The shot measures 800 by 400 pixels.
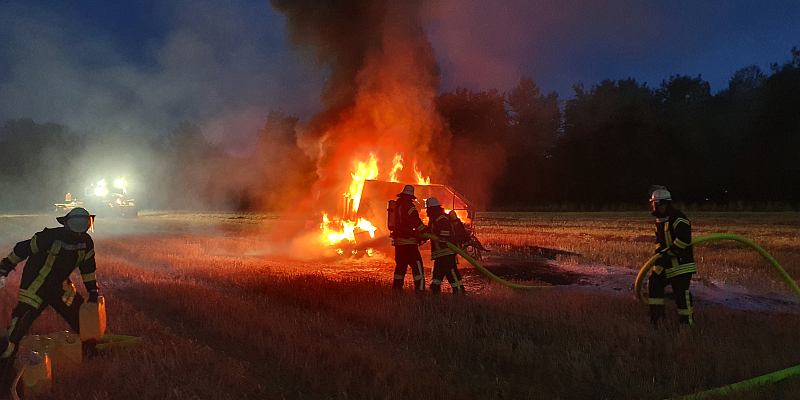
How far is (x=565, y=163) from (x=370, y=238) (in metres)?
35.0

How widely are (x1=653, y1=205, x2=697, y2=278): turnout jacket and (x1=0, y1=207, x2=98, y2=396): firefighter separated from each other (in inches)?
243

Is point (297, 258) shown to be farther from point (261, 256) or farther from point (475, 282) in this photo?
point (475, 282)

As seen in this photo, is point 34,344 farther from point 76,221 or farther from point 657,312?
point 657,312

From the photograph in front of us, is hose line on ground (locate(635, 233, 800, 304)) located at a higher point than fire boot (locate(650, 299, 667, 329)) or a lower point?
higher

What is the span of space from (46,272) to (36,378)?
109cm

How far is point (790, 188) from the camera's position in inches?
1304

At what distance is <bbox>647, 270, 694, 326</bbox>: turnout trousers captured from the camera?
5.66m

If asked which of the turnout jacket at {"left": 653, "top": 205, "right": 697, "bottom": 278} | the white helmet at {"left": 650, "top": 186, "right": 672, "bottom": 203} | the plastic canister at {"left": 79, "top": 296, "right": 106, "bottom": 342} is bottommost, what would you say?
the plastic canister at {"left": 79, "top": 296, "right": 106, "bottom": 342}

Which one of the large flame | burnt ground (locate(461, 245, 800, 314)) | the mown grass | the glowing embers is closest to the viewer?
burnt ground (locate(461, 245, 800, 314))

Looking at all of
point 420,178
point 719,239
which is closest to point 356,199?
point 420,178

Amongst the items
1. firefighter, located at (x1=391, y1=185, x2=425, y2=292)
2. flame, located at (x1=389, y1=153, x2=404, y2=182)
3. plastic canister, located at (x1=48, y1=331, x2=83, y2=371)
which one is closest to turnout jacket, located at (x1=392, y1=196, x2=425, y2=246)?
firefighter, located at (x1=391, y1=185, x2=425, y2=292)

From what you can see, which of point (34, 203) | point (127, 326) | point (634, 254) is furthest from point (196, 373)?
point (34, 203)

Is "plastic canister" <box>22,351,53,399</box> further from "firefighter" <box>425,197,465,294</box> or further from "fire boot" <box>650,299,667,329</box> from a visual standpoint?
"fire boot" <box>650,299,667,329</box>

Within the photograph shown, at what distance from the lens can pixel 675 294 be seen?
5.79 m
